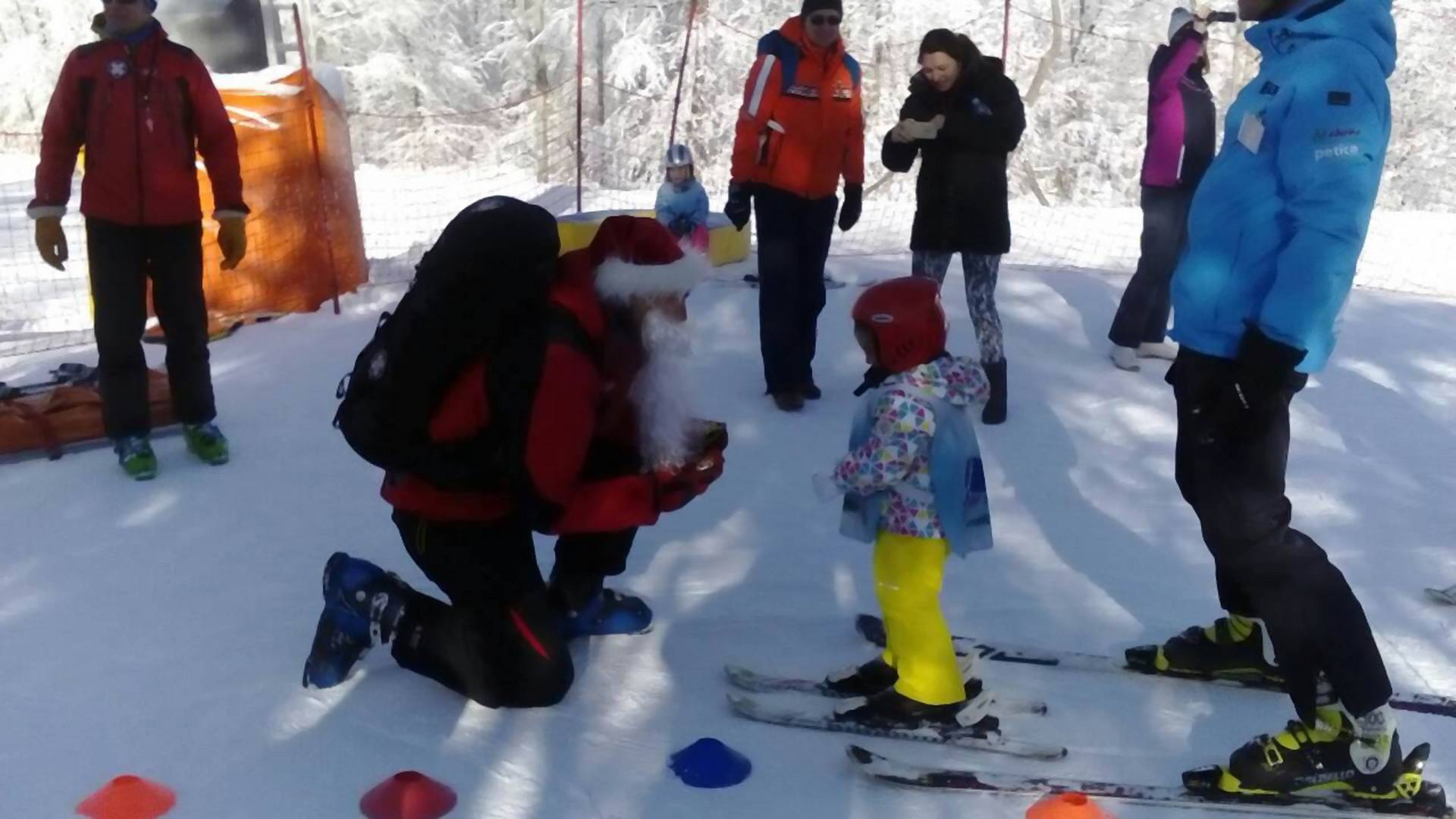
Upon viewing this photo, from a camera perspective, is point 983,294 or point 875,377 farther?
point 983,294

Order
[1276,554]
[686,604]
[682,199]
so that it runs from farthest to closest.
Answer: [682,199] → [686,604] → [1276,554]

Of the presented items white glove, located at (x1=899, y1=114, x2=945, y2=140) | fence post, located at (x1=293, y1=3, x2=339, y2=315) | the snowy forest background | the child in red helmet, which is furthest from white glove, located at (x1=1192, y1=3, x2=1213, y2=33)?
the snowy forest background

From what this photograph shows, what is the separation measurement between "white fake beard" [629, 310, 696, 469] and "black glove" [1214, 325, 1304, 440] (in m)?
1.18

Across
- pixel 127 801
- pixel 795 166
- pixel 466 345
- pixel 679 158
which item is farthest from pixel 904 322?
pixel 679 158

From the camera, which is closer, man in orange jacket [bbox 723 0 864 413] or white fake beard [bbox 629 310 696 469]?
white fake beard [bbox 629 310 696 469]

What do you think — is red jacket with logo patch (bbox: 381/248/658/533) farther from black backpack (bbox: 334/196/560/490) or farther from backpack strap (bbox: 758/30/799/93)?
backpack strap (bbox: 758/30/799/93)

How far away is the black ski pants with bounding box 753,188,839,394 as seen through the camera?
5.37 m

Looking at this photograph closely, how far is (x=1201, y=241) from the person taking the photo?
2768 millimetres

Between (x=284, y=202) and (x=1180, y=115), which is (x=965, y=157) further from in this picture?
(x=284, y=202)

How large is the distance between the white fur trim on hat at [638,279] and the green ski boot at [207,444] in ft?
8.46

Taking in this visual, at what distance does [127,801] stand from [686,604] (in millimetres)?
1582

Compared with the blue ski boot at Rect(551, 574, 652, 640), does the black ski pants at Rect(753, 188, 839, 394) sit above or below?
above

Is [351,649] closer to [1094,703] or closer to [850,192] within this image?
[1094,703]

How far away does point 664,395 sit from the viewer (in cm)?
292
